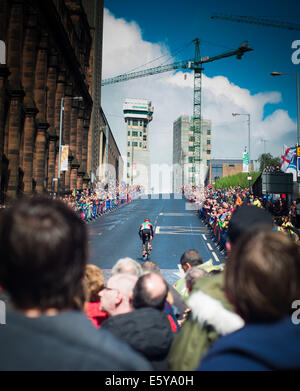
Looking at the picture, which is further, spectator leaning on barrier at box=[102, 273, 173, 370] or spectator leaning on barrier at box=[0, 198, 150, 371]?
spectator leaning on barrier at box=[102, 273, 173, 370]

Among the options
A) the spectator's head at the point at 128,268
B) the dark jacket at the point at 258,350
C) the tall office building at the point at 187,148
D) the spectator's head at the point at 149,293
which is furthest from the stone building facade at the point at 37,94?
the tall office building at the point at 187,148

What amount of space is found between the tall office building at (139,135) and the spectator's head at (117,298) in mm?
159671

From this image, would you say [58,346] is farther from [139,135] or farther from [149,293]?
[139,135]

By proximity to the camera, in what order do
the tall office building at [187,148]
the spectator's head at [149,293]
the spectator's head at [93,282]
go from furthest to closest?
the tall office building at [187,148], the spectator's head at [93,282], the spectator's head at [149,293]

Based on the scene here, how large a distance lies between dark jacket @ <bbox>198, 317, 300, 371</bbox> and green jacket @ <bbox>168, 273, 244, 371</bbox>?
640mm

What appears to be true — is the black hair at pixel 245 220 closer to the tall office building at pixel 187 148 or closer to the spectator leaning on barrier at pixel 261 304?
the spectator leaning on barrier at pixel 261 304

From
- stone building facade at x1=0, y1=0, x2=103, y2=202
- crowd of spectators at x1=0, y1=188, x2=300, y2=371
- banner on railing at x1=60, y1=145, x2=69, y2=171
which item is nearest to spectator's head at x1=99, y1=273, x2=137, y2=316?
crowd of spectators at x1=0, y1=188, x2=300, y2=371

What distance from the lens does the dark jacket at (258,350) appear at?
1.38 meters

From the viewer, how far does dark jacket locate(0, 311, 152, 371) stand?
1.28 metres

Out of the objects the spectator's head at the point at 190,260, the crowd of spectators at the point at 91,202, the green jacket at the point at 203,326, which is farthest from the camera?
the crowd of spectators at the point at 91,202

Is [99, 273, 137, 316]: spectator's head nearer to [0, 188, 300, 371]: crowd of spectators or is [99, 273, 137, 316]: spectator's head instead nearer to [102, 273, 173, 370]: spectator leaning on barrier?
[102, 273, 173, 370]: spectator leaning on barrier

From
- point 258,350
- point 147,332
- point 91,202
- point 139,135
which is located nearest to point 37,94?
point 91,202
